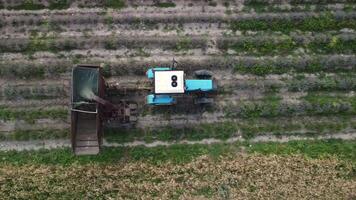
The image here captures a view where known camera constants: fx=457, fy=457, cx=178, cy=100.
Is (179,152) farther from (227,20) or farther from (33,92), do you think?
(33,92)

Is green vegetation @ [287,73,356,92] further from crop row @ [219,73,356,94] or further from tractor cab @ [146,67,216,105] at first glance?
tractor cab @ [146,67,216,105]

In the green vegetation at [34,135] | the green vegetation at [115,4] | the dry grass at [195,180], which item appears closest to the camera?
the dry grass at [195,180]

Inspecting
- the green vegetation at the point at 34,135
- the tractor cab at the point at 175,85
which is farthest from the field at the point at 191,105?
the tractor cab at the point at 175,85

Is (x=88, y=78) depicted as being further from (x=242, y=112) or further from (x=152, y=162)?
(x=242, y=112)

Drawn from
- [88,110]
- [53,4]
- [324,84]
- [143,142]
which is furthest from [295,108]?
[53,4]

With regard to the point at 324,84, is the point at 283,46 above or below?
above

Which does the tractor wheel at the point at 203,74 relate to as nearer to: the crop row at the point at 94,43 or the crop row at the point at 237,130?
the crop row at the point at 94,43

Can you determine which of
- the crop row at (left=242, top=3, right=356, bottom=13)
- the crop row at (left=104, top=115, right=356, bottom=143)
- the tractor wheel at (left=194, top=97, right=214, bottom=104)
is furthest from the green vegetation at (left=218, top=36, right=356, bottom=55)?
the crop row at (left=104, top=115, right=356, bottom=143)

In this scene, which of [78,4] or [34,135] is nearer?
[34,135]
